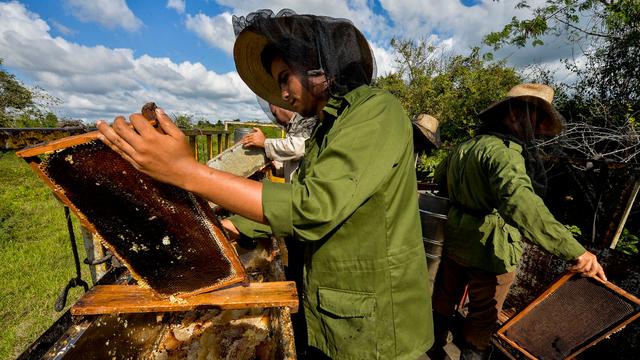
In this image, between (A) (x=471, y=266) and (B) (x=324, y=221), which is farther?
(A) (x=471, y=266)

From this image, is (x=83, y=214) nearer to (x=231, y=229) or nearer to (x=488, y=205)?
(x=231, y=229)

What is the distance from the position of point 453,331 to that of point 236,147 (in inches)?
140

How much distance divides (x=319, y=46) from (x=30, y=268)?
5942mm

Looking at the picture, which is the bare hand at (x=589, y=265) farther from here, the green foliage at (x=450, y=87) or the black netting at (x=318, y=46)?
the green foliage at (x=450, y=87)

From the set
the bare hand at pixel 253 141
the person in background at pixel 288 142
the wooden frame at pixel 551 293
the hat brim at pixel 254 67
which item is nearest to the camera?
the hat brim at pixel 254 67

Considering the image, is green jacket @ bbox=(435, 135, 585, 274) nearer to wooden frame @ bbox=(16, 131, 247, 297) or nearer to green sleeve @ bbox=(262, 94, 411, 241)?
green sleeve @ bbox=(262, 94, 411, 241)

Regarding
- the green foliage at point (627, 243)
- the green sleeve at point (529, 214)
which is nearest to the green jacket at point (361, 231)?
the green sleeve at point (529, 214)

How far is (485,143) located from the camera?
2.83 meters

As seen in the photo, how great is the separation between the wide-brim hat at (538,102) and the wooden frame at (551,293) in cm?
160

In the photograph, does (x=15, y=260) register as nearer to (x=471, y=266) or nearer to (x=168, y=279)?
(x=168, y=279)

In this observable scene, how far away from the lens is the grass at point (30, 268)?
3.59 metres

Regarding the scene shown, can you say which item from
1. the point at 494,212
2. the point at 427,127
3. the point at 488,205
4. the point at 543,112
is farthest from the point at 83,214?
the point at 427,127

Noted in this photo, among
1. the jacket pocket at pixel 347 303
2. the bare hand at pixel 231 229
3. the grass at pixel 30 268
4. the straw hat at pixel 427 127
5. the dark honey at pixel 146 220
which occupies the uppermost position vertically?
the straw hat at pixel 427 127

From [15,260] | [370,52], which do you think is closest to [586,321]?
[370,52]
